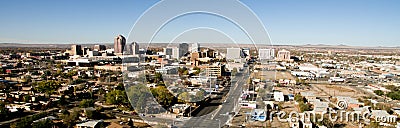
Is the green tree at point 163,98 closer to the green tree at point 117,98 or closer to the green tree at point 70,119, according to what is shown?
the green tree at point 117,98

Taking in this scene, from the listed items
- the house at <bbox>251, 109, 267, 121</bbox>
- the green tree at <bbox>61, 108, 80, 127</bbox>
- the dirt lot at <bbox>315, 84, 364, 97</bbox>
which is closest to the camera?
the green tree at <bbox>61, 108, 80, 127</bbox>

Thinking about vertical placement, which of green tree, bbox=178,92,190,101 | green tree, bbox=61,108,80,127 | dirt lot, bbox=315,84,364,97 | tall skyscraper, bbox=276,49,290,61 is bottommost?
dirt lot, bbox=315,84,364,97

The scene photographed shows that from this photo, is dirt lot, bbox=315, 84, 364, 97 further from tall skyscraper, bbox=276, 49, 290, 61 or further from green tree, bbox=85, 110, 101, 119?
tall skyscraper, bbox=276, 49, 290, 61

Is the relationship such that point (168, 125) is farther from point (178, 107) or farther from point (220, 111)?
point (220, 111)

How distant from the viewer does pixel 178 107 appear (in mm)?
3990

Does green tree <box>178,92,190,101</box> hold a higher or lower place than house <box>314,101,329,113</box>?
higher

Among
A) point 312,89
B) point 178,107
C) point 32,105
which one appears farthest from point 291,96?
point 32,105

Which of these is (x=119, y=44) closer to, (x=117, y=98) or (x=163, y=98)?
(x=117, y=98)

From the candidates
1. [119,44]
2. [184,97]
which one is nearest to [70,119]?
[184,97]

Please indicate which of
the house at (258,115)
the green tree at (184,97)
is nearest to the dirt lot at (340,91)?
the house at (258,115)

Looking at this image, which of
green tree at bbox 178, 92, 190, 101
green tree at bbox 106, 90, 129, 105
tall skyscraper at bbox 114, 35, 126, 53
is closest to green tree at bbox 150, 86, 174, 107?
green tree at bbox 178, 92, 190, 101

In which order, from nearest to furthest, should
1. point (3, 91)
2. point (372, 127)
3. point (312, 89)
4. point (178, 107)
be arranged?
point (372, 127) → point (178, 107) → point (3, 91) → point (312, 89)

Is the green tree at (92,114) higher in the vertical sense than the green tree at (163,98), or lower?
lower

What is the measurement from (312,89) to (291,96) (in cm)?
149
